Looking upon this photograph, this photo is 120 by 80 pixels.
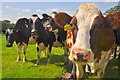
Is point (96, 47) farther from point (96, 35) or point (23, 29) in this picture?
point (23, 29)

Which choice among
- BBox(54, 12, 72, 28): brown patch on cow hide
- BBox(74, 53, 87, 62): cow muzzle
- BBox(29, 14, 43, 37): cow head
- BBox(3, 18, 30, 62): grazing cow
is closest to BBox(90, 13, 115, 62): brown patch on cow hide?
BBox(74, 53, 87, 62): cow muzzle

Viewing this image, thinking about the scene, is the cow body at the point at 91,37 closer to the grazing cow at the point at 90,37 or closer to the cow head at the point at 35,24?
the grazing cow at the point at 90,37

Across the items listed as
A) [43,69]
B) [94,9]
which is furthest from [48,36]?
[94,9]

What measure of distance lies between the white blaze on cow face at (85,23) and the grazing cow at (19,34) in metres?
6.92

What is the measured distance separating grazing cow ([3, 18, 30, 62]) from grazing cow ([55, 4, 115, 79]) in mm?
6526

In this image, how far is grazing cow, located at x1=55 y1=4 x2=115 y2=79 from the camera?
16.5ft

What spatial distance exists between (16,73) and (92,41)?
16.4 feet

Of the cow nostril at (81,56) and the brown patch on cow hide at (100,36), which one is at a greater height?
the brown patch on cow hide at (100,36)

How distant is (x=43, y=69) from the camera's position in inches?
404

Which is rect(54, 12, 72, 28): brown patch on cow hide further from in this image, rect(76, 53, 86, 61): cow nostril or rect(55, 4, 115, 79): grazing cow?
rect(76, 53, 86, 61): cow nostril

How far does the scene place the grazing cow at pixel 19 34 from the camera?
12234mm

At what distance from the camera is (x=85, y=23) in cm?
539

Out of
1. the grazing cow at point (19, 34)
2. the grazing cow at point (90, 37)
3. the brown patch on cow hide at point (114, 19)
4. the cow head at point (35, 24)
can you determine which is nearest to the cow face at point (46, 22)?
the cow head at point (35, 24)

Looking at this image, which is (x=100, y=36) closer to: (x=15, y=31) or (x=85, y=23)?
(x=85, y=23)
